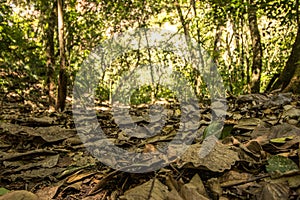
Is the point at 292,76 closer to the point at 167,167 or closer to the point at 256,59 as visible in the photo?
the point at 256,59

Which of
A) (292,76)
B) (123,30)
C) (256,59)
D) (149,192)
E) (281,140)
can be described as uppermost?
(123,30)

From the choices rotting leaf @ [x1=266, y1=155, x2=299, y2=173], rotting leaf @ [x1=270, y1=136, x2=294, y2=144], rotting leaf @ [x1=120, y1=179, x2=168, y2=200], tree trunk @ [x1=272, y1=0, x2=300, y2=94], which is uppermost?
tree trunk @ [x1=272, y1=0, x2=300, y2=94]

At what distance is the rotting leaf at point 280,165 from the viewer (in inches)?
44.0

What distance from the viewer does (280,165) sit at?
1142 millimetres

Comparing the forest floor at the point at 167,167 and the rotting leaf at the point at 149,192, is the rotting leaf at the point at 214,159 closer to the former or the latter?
the forest floor at the point at 167,167

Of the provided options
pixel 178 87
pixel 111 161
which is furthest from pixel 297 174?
pixel 178 87

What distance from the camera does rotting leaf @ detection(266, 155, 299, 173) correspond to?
1118 mm

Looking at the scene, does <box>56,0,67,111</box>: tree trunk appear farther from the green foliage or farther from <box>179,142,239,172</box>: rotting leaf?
<box>179,142,239,172</box>: rotting leaf

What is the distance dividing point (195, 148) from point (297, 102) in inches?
57.6

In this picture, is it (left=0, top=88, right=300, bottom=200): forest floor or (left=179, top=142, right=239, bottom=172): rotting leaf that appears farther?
(left=179, top=142, right=239, bottom=172): rotting leaf

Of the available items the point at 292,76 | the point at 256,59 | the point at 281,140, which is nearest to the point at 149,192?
the point at 281,140

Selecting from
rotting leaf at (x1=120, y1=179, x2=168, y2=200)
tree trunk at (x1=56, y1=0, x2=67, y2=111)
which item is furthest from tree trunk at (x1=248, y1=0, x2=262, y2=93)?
rotting leaf at (x1=120, y1=179, x2=168, y2=200)

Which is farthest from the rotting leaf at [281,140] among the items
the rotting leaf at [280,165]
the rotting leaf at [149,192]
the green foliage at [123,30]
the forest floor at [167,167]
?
the green foliage at [123,30]

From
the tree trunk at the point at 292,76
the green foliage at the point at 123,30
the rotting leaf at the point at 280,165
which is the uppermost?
the green foliage at the point at 123,30
